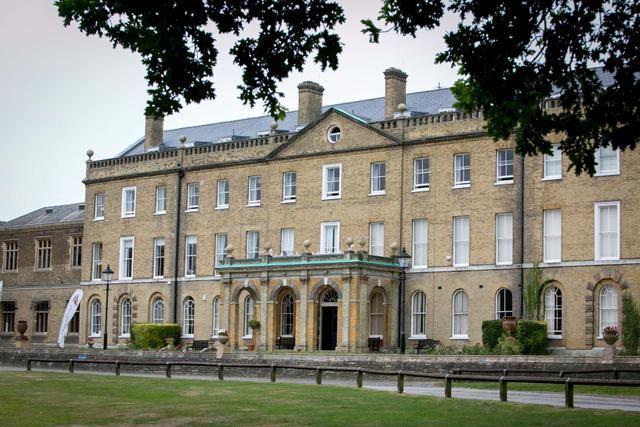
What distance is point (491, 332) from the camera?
45.6 m

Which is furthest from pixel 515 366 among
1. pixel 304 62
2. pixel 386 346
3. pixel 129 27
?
pixel 129 27

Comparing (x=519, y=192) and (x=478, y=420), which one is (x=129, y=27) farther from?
(x=519, y=192)

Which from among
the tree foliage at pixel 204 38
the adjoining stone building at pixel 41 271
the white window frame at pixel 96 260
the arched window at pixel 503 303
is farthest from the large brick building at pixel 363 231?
the tree foliage at pixel 204 38

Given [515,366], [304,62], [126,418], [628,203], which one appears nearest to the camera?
[304,62]

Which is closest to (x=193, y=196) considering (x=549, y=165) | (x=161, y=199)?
(x=161, y=199)

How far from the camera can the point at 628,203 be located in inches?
1721

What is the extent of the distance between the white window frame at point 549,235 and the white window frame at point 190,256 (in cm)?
2061

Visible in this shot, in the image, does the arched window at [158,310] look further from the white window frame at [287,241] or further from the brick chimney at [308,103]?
the brick chimney at [308,103]

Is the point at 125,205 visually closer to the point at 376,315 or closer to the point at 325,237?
the point at 325,237

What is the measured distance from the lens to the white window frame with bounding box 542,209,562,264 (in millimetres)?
45688

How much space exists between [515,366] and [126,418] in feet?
56.1

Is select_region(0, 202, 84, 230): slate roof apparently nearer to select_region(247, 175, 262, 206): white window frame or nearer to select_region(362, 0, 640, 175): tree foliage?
select_region(247, 175, 262, 206): white window frame

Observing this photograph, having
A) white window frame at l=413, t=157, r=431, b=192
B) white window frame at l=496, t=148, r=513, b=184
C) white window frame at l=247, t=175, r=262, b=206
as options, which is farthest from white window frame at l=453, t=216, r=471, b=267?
white window frame at l=247, t=175, r=262, b=206

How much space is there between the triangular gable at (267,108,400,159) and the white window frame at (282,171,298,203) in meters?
1.02
